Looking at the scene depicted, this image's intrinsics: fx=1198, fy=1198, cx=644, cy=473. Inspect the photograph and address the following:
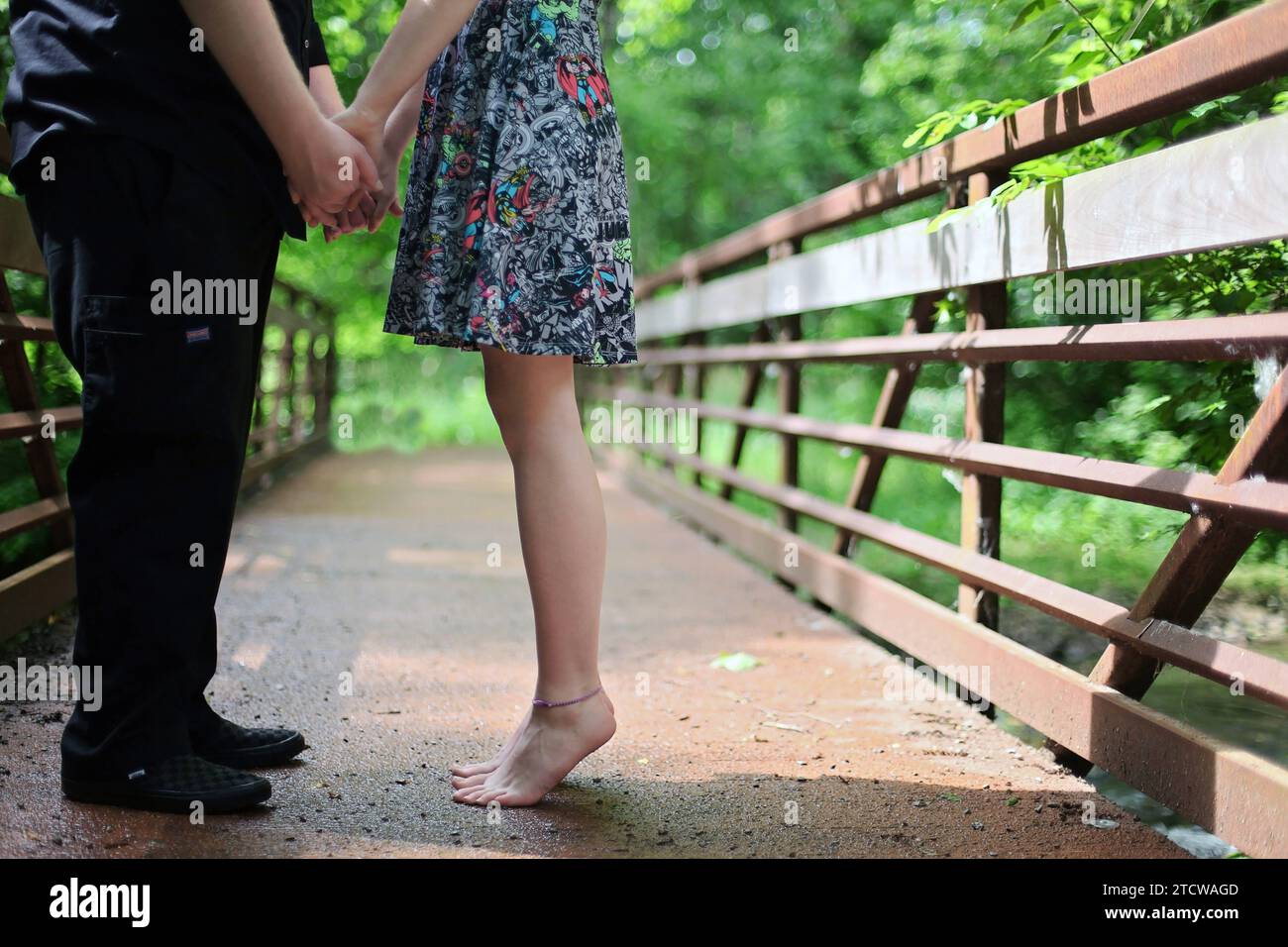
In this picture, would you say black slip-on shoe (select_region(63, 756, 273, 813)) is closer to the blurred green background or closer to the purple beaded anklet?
the purple beaded anklet

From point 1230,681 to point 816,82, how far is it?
11157mm

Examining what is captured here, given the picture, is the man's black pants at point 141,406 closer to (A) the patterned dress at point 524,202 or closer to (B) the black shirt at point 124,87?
(B) the black shirt at point 124,87

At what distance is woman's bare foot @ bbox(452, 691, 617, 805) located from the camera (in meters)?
2.00

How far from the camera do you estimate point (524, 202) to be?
6.16 feet

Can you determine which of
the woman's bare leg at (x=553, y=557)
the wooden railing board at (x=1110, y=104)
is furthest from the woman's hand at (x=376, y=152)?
the wooden railing board at (x=1110, y=104)

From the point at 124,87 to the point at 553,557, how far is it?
0.96 m

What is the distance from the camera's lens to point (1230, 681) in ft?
5.57

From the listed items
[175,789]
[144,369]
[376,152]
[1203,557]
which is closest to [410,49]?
[376,152]

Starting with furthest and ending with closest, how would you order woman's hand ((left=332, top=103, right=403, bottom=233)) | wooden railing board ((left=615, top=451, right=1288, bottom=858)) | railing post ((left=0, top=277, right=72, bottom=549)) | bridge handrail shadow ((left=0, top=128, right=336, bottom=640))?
railing post ((left=0, top=277, right=72, bottom=549)) → bridge handrail shadow ((left=0, top=128, right=336, bottom=640)) → woman's hand ((left=332, top=103, right=403, bottom=233)) → wooden railing board ((left=615, top=451, right=1288, bottom=858))

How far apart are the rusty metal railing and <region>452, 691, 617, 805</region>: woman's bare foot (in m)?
0.89

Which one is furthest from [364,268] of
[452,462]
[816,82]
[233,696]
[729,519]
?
[233,696]

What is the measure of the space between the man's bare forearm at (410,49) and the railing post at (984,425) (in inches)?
54.1

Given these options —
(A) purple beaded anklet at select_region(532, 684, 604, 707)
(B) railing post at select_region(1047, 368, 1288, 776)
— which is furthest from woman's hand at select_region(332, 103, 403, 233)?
(B) railing post at select_region(1047, 368, 1288, 776)
